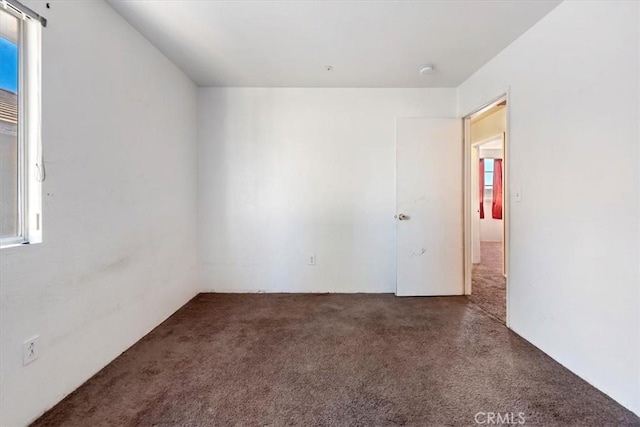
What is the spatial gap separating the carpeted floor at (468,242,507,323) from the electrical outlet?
3.25 meters

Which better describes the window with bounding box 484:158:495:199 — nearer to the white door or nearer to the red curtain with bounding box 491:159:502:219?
the red curtain with bounding box 491:159:502:219

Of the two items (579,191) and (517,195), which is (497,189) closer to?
(517,195)

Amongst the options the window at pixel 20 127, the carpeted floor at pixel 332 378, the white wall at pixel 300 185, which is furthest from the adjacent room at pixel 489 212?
the window at pixel 20 127

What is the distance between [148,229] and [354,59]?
2315 millimetres

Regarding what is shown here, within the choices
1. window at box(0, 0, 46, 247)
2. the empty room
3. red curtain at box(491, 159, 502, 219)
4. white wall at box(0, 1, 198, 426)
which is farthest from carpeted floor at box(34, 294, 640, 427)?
red curtain at box(491, 159, 502, 219)

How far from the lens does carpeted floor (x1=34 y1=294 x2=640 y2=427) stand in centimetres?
145

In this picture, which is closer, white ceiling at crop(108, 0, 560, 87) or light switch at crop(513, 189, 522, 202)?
white ceiling at crop(108, 0, 560, 87)

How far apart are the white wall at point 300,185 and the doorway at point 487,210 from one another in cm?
81

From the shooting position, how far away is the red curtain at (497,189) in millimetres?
6891

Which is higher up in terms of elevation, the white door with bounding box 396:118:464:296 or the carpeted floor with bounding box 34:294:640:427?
the white door with bounding box 396:118:464:296

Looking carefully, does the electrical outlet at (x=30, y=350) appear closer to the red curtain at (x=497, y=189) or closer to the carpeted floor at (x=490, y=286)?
the carpeted floor at (x=490, y=286)

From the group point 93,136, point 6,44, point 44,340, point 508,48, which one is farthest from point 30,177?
point 508,48

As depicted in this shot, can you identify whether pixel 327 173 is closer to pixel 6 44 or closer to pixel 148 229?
pixel 148 229

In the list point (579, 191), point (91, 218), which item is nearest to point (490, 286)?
point (579, 191)
